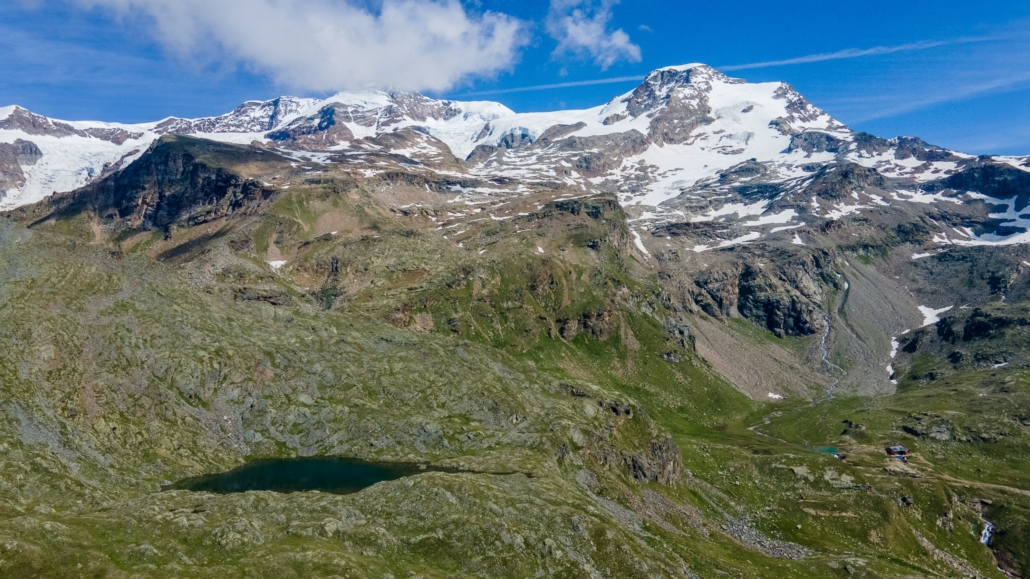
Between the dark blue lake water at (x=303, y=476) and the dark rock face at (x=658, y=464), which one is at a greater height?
the dark blue lake water at (x=303, y=476)

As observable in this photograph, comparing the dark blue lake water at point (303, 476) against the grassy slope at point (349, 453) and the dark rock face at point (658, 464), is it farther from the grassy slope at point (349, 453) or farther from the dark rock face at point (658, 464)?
the dark rock face at point (658, 464)

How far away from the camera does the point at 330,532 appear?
255 feet

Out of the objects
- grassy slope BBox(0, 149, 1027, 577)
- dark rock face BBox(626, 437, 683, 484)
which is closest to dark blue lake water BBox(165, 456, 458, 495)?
grassy slope BBox(0, 149, 1027, 577)

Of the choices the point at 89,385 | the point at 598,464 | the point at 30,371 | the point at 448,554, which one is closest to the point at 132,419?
the point at 89,385

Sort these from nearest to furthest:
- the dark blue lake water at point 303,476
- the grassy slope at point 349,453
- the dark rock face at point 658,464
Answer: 1. the grassy slope at point 349,453
2. the dark blue lake water at point 303,476
3. the dark rock face at point 658,464

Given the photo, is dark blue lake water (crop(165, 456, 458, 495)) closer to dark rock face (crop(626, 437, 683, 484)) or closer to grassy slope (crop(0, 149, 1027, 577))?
grassy slope (crop(0, 149, 1027, 577))

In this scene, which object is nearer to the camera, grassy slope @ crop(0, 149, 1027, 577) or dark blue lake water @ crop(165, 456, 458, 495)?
grassy slope @ crop(0, 149, 1027, 577)

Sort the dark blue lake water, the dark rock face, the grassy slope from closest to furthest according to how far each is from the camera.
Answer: the grassy slope → the dark blue lake water → the dark rock face

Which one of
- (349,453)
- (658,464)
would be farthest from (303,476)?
(658,464)

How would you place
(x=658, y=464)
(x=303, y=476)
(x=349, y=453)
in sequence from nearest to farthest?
(x=303, y=476) → (x=349, y=453) → (x=658, y=464)

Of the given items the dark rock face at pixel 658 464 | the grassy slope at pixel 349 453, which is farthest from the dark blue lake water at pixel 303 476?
the dark rock face at pixel 658 464

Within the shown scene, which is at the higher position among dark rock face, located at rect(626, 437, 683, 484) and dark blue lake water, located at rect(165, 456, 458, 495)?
dark blue lake water, located at rect(165, 456, 458, 495)

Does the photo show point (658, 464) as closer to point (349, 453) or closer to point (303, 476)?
point (349, 453)

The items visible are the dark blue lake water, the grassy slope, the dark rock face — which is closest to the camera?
the grassy slope
